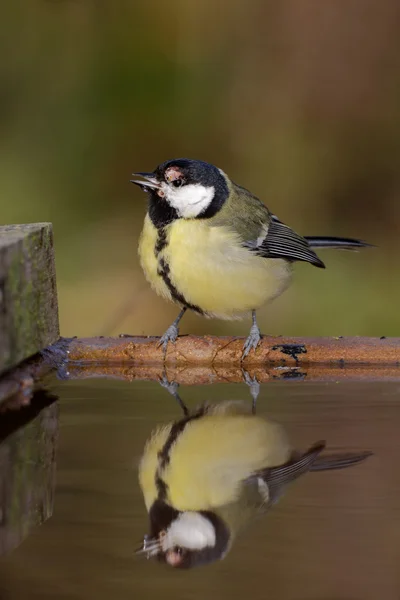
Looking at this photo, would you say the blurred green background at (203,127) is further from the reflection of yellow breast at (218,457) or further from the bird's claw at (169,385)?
the reflection of yellow breast at (218,457)

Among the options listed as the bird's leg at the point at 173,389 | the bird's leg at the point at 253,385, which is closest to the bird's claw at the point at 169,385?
the bird's leg at the point at 173,389

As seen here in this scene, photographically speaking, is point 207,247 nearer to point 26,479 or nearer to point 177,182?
point 177,182

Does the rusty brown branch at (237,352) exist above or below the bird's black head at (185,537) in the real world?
below

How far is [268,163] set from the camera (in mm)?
5574

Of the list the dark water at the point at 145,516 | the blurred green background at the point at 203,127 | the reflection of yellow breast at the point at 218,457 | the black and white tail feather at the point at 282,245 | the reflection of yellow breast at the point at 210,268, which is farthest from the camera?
the blurred green background at the point at 203,127

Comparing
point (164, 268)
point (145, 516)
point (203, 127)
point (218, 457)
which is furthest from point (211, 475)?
point (203, 127)

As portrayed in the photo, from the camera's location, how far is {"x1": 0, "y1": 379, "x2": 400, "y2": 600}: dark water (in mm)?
1322

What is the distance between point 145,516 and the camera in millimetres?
1608

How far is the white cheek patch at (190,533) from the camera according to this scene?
1.49 metres

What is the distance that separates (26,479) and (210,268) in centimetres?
143

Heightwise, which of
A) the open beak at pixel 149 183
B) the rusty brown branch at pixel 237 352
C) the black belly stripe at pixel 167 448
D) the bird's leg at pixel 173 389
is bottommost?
the rusty brown branch at pixel 237 352

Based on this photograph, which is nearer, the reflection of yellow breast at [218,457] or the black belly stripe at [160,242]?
the reflection of yellow breast at [218,457]

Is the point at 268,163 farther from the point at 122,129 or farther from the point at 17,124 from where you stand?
the point at 17,124

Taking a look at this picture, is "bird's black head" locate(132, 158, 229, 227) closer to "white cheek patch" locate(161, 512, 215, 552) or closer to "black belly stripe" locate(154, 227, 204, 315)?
"black belly stripe" locate(154, 227, 204, 315)
